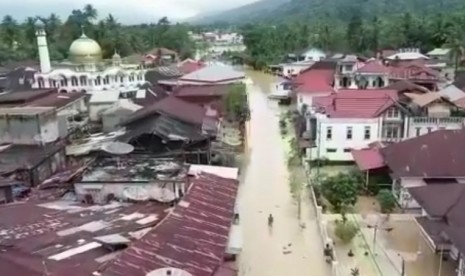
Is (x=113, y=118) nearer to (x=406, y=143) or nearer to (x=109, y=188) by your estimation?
(x=109, y=188)

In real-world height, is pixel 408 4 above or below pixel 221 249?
above

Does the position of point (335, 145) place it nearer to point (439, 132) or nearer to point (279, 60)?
point (439, 132)

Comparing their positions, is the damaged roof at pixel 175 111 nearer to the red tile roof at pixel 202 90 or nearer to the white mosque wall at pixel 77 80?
the red tile roof at pixel 202 90

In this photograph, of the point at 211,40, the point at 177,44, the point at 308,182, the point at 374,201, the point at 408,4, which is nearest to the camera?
the point at 374,201

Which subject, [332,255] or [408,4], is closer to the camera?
[332,255]

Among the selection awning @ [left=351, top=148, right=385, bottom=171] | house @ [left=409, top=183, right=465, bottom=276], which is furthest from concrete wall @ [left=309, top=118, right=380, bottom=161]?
house @ [left=409, top=183, right=465, bottom=276]

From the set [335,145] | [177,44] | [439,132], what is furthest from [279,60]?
[439,132]

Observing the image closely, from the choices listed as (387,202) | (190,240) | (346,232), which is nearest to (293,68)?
(387,202)

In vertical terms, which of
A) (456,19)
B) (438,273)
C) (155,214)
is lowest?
(438,273)
